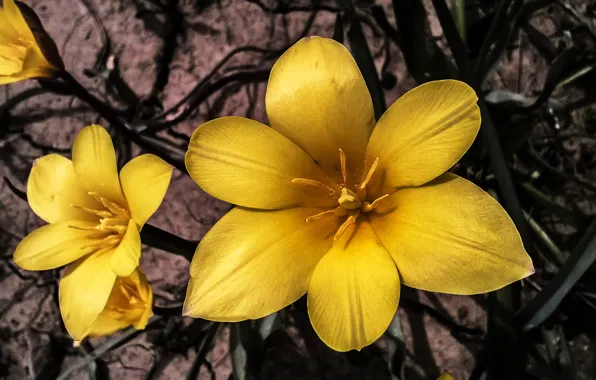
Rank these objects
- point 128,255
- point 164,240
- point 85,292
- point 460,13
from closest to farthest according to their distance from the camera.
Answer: point 128,255, point 85,292, point 164,240, point 460,13

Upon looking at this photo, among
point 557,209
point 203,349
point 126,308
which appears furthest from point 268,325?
point 557,209

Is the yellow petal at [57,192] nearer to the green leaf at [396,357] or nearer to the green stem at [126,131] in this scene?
the green stem at [126,131]

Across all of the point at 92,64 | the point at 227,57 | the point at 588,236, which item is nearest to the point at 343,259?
the point at 588,236

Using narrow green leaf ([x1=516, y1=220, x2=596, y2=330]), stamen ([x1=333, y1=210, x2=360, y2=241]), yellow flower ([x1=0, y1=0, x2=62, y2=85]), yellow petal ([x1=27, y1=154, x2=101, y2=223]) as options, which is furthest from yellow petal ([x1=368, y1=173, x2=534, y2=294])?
yellow flower ([x1=0, y1=0, x2=62, y2=85])

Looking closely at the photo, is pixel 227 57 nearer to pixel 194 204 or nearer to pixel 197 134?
pixel 194 204

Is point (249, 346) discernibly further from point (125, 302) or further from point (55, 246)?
point (55, 246)

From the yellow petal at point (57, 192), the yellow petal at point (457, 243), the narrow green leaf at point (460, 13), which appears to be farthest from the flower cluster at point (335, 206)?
the narrow green leaf at point (460, 13)
